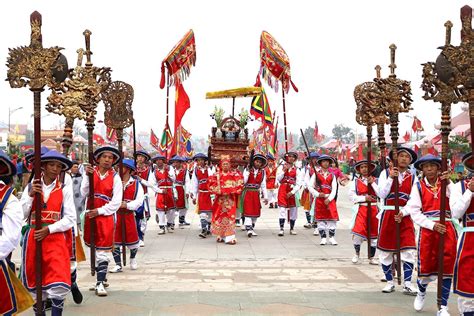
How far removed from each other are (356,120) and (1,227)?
23.2 feet

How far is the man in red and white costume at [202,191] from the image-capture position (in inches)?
579

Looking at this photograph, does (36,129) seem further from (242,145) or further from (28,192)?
(242,145)

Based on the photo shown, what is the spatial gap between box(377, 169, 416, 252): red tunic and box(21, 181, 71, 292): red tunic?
4364mm

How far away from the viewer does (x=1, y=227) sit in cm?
484

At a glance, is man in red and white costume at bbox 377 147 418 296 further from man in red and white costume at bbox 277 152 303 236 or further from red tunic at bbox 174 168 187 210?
red tunic at bbox 174 168 187 210

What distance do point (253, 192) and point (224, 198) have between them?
1577 mm

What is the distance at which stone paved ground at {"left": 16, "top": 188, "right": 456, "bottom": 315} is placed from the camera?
23.7 feet

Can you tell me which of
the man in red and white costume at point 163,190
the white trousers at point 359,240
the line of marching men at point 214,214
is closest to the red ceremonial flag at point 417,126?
the line of marching men at point 214,214

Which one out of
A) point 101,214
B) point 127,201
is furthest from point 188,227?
point 101,214

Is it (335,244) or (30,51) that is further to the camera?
(335,244)

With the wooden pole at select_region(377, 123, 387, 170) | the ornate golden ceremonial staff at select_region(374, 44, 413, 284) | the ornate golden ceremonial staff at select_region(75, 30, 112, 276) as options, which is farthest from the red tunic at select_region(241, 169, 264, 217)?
the ornate golden ceremonial staff at select_region(75, 30, 112, 276)

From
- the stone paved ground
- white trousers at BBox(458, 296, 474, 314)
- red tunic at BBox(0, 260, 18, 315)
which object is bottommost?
the stone paved ground

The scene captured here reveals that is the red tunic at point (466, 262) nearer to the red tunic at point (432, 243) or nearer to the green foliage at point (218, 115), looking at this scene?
the red tunic at point (432, 243)

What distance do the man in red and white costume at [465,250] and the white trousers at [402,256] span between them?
2.13 meters
